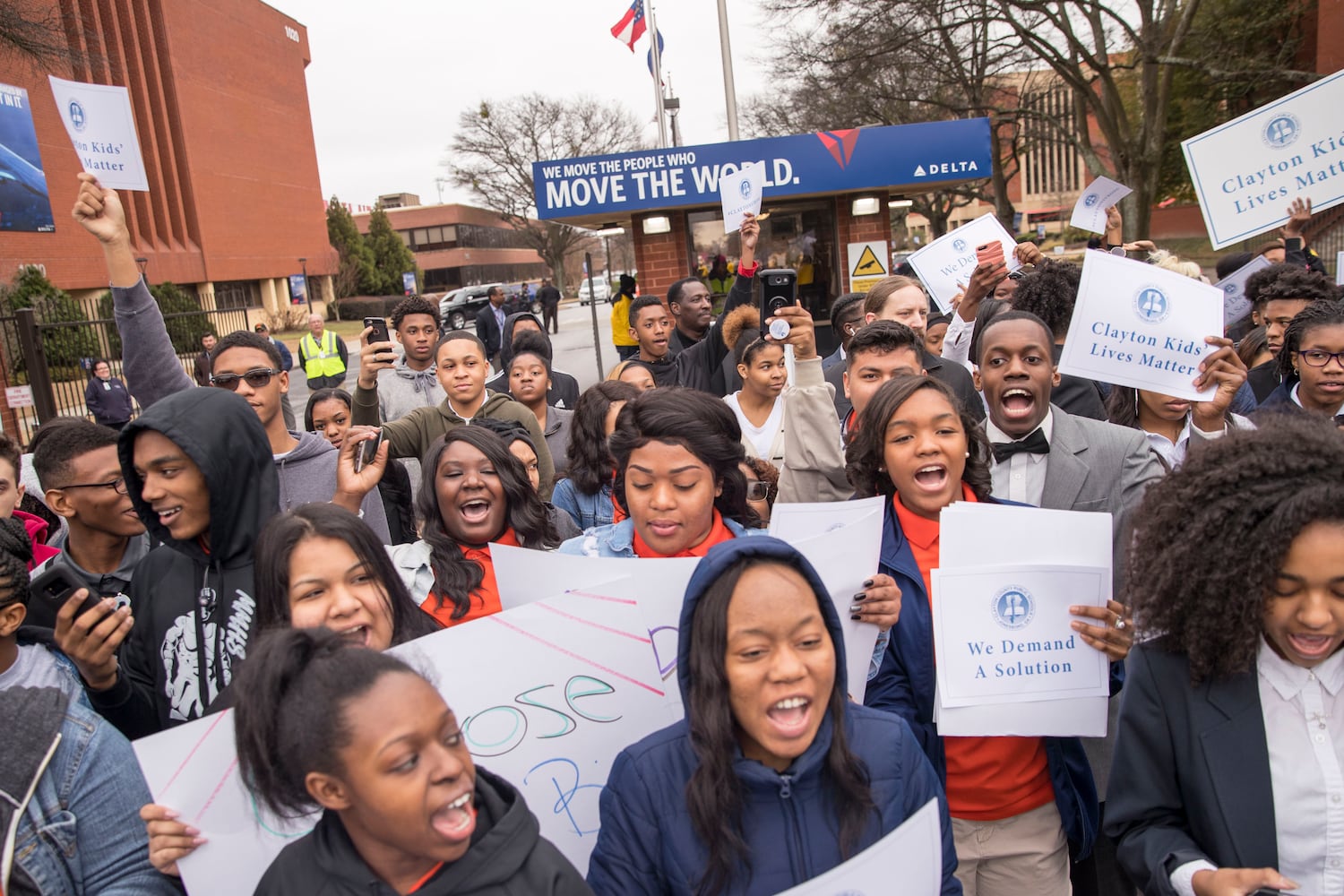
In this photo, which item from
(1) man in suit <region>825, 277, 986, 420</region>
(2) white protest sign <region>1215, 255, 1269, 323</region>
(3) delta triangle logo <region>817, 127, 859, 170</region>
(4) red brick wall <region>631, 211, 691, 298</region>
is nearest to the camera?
(1) man in suit <region>825, 277, 986, 420</region>

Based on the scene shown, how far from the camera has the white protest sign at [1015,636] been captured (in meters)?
2.21

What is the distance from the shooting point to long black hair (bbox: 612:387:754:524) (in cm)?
263

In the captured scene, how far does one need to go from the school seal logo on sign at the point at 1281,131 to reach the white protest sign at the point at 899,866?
4.19 m

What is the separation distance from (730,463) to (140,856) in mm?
1704

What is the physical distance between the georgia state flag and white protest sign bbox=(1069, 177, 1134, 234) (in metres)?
11.7

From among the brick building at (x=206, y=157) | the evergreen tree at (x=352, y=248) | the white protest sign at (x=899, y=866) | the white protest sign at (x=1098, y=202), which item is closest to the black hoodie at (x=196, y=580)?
the white protest sign at (x=899, y=866)

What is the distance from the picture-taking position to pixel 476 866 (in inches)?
59.5

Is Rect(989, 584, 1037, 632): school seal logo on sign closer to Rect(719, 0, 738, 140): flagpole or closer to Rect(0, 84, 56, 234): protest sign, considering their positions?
Rect(719, 0, 738, 140): flagpole

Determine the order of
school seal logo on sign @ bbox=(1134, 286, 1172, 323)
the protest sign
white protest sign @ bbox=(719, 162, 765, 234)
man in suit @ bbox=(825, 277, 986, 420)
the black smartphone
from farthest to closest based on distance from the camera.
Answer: the protest sign < white protest sign @ bbox=(719, 162, 765, 234) < the black smartphone < man in suit @ bbox=(825, 277, 986, 420) < school seal logo on sign @ bbox=(1134, 286, 1172, 323)

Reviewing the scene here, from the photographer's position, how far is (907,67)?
2308 centimetres

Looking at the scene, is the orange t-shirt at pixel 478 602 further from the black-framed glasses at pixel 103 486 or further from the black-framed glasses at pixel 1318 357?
the black-framed glasses at pixel 1318 357

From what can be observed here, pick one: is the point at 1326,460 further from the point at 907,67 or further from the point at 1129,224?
the point at 907,67

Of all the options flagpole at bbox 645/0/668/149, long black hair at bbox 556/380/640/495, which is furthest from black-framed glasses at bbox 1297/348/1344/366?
flagpole at bbox 645/0/668/149

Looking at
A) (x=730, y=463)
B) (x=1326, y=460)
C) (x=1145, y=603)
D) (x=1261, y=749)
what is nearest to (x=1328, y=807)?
(x=1261, y=749)
